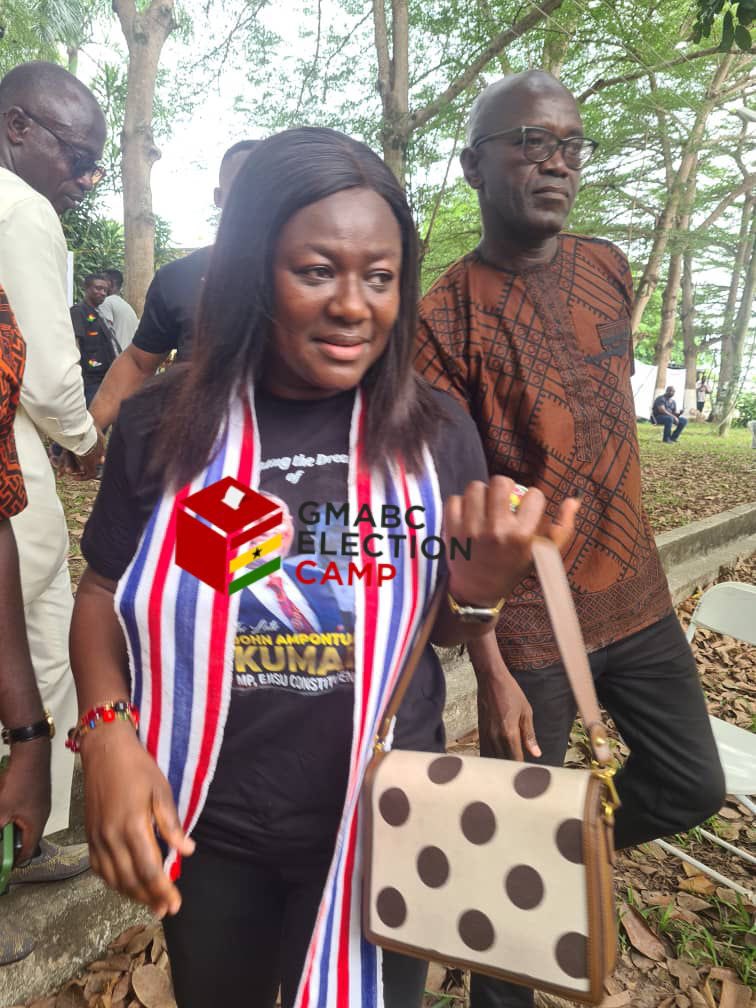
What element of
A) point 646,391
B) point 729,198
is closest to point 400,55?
point 729,198

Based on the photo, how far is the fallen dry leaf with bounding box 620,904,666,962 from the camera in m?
2.43

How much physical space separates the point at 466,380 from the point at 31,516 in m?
1.18

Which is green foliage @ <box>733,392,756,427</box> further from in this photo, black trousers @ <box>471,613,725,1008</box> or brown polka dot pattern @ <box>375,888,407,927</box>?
brown polka dot pattern @ <box>375,888,407,927</box>

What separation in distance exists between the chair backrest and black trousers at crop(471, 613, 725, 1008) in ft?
3.60

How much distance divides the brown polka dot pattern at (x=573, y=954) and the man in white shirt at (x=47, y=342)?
4.68 feet

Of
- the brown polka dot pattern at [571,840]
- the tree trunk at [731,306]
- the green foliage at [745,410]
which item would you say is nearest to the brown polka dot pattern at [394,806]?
the brown polka dot pattern at [571,840]

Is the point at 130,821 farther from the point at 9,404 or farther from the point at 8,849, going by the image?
the point at 9,404

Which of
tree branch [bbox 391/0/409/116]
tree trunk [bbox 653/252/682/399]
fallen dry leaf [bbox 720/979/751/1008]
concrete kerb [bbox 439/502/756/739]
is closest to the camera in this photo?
fallen dry leaf [bbox 720/979/751/1008]

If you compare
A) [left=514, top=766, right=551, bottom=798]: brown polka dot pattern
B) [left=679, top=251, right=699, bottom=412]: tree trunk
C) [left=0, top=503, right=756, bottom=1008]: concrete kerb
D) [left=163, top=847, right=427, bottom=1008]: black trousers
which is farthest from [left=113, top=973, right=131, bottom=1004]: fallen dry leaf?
[left=679, top=251, right=699, bottom=412]: tree trunk

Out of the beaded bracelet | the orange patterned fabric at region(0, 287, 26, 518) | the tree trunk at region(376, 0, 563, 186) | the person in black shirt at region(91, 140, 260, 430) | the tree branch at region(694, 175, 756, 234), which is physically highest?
→ the tree branch at region(694, 175, 756, 234)

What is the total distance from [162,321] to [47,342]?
0.89 m

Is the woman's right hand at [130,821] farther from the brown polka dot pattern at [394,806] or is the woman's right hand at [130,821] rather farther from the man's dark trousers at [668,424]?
the man's dark trousers at [668,424]

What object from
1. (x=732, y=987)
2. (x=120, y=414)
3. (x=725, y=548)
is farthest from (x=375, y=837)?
(x=725, y=548)

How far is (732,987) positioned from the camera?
7.50 feet
